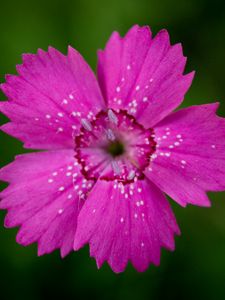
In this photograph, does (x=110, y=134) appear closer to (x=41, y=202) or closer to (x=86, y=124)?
(x=86, y=124)

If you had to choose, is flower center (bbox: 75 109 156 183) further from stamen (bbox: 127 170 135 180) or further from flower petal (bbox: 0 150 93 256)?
flower petal (bbox: 0 150 93 256)

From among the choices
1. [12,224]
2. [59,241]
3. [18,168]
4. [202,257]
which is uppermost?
[18,168]

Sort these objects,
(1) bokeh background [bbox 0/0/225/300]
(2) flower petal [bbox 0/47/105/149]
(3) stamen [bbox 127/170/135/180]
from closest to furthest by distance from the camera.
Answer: (2) flower petal [bbox 0/47/105/149], (3) stamen [bbox 127/170/135/180], (1) bokeh background [bbox 0/0/225/300]

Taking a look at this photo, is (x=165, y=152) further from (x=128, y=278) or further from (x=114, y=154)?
(x=128, y=278)

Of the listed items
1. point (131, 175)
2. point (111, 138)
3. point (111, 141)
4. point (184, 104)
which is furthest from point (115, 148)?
point (184, 104)

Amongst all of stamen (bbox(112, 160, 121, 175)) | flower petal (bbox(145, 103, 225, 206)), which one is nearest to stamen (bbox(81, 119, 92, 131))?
stamen (bbox(112, 160, 121, 175))

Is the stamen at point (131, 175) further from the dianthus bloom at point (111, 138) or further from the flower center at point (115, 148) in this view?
the flower center at point (115, 148)

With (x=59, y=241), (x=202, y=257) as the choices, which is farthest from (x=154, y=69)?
(x=202, y=257)
